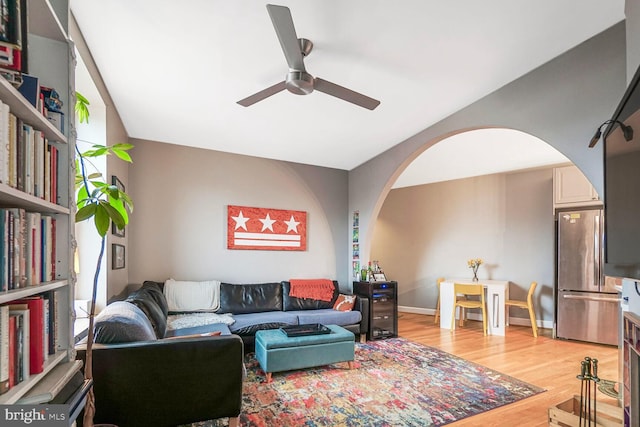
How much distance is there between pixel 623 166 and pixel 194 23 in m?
2.47

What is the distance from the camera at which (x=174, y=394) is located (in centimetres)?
204

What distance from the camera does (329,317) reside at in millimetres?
4250

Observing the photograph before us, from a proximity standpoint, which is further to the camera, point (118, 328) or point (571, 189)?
point (571, 189)

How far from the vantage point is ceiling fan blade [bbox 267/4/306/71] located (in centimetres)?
180

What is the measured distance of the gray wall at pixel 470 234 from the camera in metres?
5.53

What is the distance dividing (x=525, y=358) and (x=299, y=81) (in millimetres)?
3864

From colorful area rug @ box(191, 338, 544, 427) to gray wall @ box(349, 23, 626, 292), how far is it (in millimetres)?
1883

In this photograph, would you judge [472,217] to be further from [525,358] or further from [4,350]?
[4,350]

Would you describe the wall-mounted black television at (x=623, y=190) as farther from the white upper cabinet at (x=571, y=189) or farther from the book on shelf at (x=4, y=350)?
the white upper cabinet at (x=571, y=189)

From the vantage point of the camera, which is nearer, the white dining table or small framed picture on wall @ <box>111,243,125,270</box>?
small framed picture on wall @ <box>111,243,125,270</box>

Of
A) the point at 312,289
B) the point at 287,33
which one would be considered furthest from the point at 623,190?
the point at 312,289

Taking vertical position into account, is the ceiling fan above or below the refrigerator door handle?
above

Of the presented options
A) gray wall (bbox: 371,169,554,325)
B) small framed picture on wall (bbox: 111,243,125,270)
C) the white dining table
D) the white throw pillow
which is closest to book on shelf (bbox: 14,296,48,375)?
small framed picture on wall (bbox: 111,243,125,270)

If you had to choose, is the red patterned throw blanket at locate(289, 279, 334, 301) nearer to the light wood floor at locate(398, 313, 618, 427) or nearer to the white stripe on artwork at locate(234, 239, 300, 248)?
the white stripe on artwork at locate(234, 239, 300, 248)
